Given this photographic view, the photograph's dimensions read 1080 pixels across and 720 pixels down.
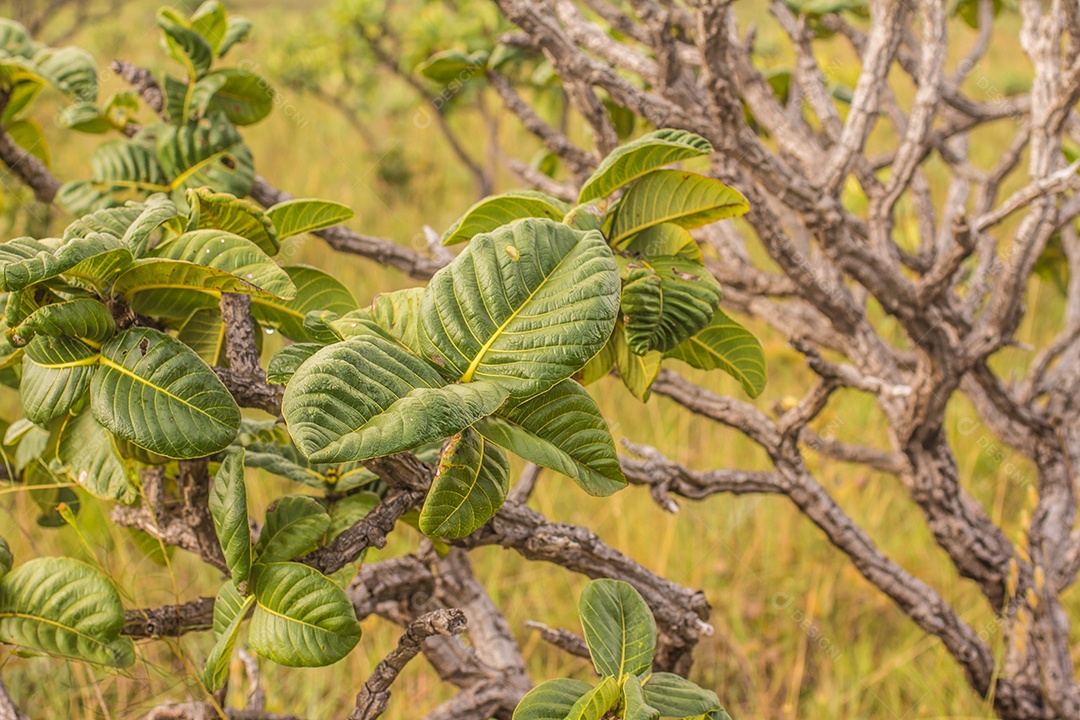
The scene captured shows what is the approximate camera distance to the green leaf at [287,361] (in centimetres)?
60

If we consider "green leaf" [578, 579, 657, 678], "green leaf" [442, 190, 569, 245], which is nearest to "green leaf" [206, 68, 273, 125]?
"green leaf" [442, 190, 569, 245]

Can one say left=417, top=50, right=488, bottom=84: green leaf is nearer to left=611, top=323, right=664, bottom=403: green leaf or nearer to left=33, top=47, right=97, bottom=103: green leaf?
left=33, top=47, right=97, bottom=103: green leaf

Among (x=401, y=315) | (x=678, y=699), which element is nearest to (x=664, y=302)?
(x=401, y=315)

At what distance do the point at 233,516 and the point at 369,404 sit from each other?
22cm

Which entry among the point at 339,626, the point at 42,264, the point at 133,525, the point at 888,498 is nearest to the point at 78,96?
the point at 133,525

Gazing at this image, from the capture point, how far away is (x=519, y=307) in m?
0.59

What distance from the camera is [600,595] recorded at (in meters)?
0.74

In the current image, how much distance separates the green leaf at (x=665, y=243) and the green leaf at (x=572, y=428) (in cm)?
20

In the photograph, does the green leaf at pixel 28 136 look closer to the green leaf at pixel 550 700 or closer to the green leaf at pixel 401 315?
the green leaf at pixel 401 315

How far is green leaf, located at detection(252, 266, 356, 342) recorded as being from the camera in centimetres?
78

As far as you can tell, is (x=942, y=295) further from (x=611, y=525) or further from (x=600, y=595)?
(x=611, y=525)

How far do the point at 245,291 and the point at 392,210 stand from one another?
3933 millimetres

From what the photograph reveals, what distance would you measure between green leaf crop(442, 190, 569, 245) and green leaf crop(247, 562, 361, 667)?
301 mm

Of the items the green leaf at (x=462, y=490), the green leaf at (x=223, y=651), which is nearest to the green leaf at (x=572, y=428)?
the green leaf at (x=462, y=490)
